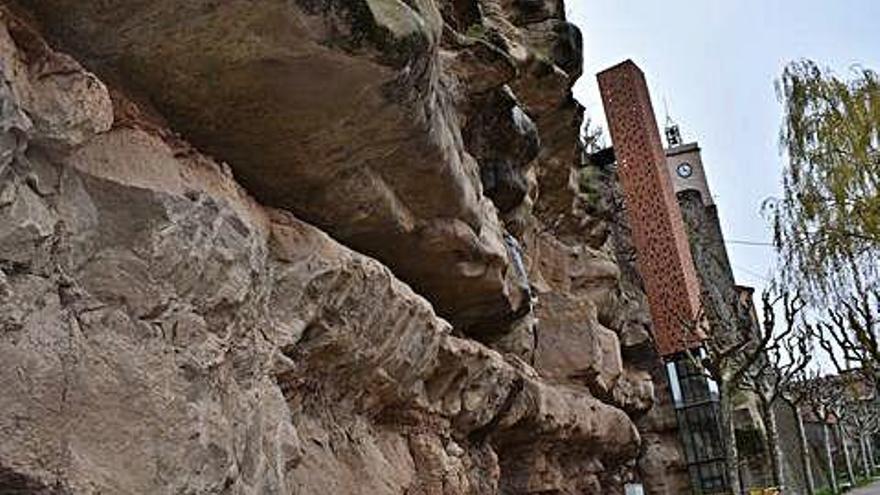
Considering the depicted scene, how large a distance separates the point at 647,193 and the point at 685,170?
22.3 m

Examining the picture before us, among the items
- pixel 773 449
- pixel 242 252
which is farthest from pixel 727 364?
pixel 242 252

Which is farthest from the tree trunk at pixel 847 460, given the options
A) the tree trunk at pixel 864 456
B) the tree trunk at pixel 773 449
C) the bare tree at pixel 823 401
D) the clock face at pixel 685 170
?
the tree trunk at pixel 773 449

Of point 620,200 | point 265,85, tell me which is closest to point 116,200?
point 265,85

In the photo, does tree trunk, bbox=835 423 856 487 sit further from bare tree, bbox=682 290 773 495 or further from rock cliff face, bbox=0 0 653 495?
rock cliff face, bbox=0 0 653 495

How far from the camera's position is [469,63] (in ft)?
29.5

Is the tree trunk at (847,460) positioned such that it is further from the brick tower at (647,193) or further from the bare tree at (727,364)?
the brick tower at (647,193)

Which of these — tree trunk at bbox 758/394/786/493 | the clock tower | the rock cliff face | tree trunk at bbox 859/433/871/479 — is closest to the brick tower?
tree trunk at bbox 758/394/786/493

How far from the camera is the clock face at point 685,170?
45438mm

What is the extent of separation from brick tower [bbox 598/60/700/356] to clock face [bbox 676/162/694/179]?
68.5ft

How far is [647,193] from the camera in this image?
24.7m

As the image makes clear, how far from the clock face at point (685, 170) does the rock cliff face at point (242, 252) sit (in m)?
38.4

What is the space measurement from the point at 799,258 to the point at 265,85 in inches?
684

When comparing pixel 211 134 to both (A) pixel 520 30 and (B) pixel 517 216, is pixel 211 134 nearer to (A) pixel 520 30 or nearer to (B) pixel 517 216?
(B) pixel 517 216

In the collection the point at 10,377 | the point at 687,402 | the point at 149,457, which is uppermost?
the point at 10,377
